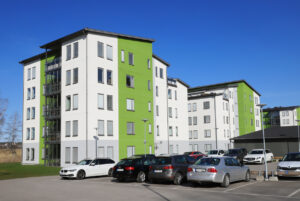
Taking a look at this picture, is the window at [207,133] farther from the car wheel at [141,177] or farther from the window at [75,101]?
the car wheel at [141,177]

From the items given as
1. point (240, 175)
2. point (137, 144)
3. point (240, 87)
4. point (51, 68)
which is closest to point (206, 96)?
point (240, 87)

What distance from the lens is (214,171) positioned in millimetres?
15914

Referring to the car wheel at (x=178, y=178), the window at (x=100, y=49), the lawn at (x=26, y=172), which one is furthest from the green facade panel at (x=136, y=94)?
the car wheel at (x=178, y=178)

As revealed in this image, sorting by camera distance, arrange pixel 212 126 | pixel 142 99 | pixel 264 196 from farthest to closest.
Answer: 1. pixel 212 126
2. pixel 142 99
3. pixel 264 196

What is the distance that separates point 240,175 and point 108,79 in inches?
925

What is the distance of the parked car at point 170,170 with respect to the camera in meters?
18.1

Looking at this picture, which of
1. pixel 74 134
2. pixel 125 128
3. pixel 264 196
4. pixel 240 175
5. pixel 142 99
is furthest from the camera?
pixel 142 99

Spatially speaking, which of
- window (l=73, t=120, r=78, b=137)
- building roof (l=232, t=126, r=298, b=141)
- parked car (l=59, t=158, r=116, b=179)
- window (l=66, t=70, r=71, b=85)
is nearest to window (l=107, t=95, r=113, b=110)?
window (l=73, t=120, r=78, b=137)

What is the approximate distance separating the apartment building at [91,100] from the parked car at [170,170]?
57.8 feet

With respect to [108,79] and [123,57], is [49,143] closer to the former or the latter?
[108,79]

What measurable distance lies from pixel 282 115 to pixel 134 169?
9953 cm

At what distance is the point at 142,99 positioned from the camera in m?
42.2

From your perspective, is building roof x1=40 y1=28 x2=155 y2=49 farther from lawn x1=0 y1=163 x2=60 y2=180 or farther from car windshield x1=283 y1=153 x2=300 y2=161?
car windshield x1=283 y1=153 x2=300 y2=161

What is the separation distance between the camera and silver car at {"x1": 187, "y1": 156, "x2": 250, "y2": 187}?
15969mm
